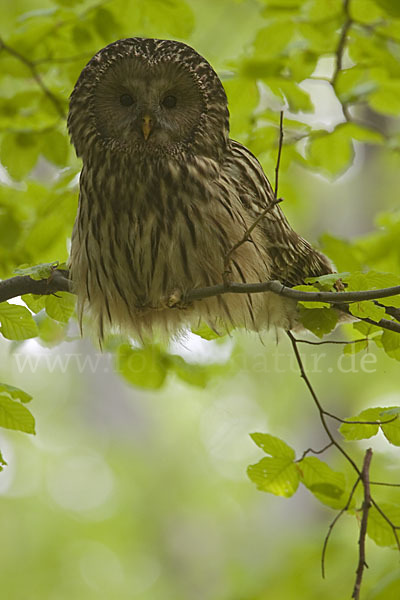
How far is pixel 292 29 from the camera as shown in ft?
10.2

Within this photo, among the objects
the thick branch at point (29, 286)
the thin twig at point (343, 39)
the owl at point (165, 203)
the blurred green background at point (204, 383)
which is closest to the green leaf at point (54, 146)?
the blurred green background at point (204, 383)

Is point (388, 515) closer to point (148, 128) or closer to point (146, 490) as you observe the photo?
point (148, 128)

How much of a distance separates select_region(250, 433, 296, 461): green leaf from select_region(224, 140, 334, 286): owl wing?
0.66m

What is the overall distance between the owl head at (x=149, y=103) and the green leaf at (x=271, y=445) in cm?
105

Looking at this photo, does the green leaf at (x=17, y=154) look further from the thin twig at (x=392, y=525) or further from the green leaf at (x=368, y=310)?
the thin twig at (x=392, y=525)

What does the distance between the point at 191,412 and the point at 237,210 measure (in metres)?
9.22

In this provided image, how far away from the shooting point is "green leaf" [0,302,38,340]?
2219mm

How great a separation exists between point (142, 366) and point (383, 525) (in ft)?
5.47

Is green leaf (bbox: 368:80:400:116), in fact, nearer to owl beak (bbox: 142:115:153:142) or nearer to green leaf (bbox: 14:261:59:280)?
owl beak (bbox: 142:115:153:142)

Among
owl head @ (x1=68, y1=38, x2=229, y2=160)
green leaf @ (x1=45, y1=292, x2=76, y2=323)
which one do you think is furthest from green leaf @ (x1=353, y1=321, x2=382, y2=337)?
green leaf @ (x1=45, y1=292, x2=76, y2=323)

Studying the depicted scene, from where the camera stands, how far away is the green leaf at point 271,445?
7.73 feet

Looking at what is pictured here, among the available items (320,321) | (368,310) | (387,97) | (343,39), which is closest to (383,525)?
(320,321)

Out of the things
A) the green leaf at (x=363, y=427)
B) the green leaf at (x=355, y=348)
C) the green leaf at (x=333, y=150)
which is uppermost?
the green leaf at (x=333, y=150)

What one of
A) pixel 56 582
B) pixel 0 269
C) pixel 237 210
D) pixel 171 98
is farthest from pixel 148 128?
pixel 56 582
